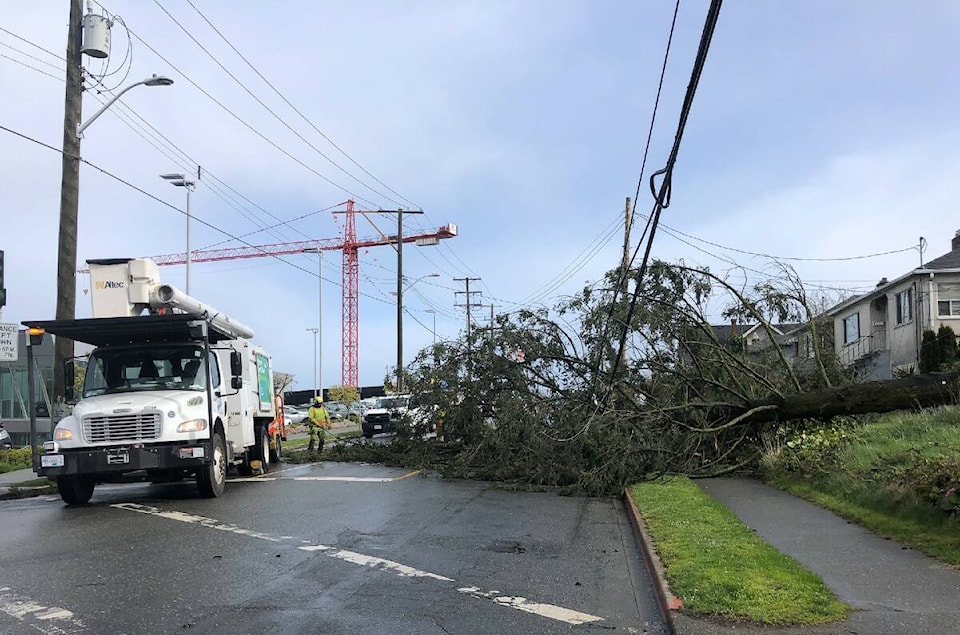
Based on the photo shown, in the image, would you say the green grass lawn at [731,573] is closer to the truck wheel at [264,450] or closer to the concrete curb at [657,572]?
the concrete curb at [657,572]

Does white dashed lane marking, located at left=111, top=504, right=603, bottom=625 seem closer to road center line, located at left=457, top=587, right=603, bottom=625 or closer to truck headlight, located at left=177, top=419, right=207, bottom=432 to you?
road center line, located at left=457, top=587, right=603, bottom=625

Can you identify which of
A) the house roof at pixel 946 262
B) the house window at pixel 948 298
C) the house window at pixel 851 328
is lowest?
the house window at pixel 851 328

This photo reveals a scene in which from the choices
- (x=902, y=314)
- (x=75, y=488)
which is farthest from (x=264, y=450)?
(x=902, y=314)

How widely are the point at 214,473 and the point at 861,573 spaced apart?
352 inches

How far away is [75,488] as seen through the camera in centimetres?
1178

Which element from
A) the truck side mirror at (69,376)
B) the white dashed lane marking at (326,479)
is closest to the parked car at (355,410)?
the white dashed lane marking at (326,479)

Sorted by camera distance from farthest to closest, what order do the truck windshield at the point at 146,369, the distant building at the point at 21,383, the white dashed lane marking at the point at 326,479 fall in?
the distant building at the point at 21,383 < the white dashed lane marking at the point at 326,479 < the truck windshield at the point at 146,369

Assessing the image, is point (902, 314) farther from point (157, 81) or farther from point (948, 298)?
point (157, 81)

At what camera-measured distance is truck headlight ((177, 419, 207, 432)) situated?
11492mm

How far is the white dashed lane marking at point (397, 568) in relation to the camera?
19.8ft

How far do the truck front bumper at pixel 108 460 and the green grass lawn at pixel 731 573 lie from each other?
665 centimetres

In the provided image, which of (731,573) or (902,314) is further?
(902,314)

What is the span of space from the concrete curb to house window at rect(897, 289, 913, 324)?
81.5 feet

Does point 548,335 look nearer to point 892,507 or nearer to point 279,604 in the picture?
point 892,507
